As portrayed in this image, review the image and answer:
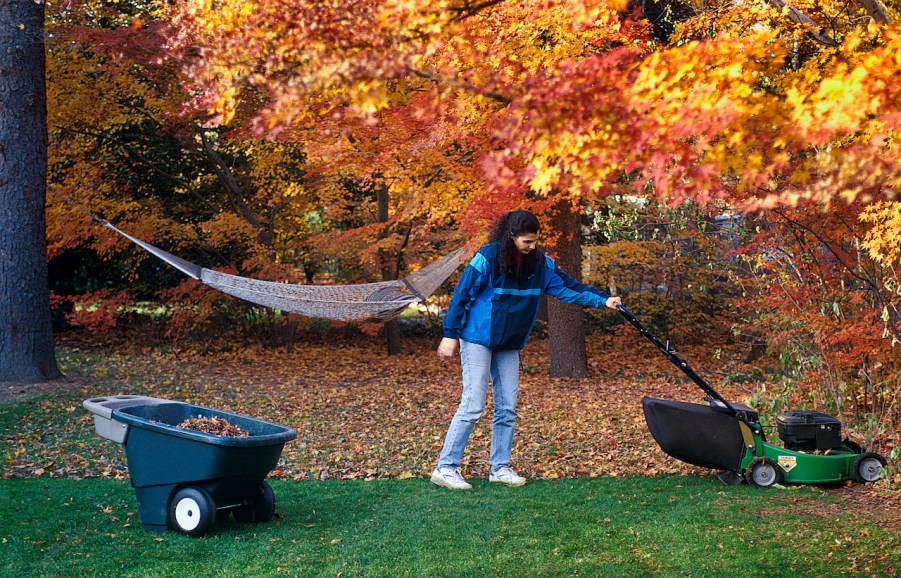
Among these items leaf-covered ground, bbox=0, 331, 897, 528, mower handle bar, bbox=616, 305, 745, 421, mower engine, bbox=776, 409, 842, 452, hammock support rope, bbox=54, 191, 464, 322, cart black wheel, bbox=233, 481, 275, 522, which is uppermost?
hammock support rope, bbox=54, 191, 464, 322

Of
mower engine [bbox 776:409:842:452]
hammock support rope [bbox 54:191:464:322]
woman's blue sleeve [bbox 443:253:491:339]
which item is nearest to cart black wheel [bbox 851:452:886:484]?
mower engine [bbox 776:409:842:452]

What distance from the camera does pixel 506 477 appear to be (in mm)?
4379

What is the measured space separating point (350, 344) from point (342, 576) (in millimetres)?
9372

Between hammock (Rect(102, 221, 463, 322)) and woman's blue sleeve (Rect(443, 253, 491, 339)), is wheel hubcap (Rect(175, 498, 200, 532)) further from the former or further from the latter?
hammock (Rect(102, 221, 463, 322))

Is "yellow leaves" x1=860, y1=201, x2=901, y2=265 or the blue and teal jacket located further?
the blue and teal jacket

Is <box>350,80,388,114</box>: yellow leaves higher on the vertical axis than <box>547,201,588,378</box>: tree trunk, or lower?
higher

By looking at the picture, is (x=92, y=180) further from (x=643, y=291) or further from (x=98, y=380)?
(x=643, y=291)

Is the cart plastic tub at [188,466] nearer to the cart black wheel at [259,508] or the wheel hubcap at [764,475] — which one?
the cart black wheel at [259,508]

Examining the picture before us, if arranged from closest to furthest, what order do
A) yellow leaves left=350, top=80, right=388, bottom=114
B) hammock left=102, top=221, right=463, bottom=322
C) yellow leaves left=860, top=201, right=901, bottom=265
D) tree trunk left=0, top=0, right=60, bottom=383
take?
1. yellow leaves left=350, top=80, right=388, bottom=114
2. yellow leaves left=860, top=201, right=901, bottom=265
3. hammock left=102, top=221, right=463, bottom=322
4. tree trunk left=0, top=0, right=60, bottom=383

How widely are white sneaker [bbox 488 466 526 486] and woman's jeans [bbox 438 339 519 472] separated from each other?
0.09 metres

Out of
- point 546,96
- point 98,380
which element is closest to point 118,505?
point 546,96

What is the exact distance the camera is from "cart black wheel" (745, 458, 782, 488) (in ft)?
13.9

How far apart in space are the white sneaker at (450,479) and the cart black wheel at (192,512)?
4.10 ft

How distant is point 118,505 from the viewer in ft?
13.0
